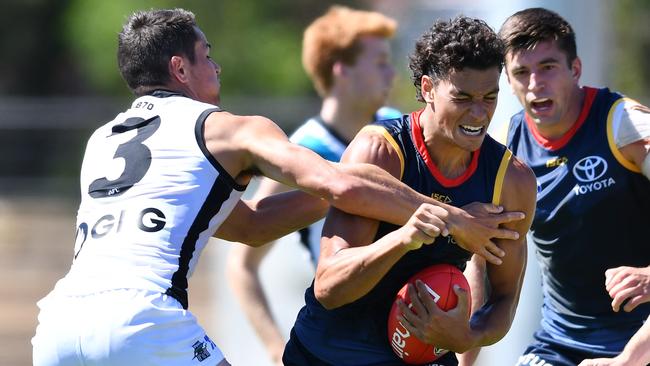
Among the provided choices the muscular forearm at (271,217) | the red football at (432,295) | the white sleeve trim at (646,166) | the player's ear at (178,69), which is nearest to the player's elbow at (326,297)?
the red football at (432,295)

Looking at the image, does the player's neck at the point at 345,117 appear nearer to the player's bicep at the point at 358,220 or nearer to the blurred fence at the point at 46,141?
the player's bicep at the point at 358,220

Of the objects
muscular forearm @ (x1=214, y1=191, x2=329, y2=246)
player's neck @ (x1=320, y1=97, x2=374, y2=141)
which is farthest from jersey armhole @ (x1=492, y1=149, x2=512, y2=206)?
player's neck @ (x1=320, y1=97, x2=374, y2=141)

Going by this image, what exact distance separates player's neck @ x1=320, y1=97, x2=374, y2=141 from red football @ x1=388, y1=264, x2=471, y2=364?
8.74 feet

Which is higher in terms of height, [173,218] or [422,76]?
[422,76]

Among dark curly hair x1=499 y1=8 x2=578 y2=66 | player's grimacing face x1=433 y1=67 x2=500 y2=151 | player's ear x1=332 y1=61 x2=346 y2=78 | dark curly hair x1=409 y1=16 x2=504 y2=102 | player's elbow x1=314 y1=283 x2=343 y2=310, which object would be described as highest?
dark curly hair x1=499 y1=8 x2=578 y2=66

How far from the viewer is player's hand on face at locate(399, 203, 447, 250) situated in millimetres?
4117

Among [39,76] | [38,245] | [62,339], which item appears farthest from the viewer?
[39,76]

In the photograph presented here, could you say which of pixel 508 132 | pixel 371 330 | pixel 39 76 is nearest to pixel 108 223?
pixel 371 330

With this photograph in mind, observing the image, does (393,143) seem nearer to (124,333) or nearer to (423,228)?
(423,228)

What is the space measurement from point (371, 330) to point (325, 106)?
306 cm

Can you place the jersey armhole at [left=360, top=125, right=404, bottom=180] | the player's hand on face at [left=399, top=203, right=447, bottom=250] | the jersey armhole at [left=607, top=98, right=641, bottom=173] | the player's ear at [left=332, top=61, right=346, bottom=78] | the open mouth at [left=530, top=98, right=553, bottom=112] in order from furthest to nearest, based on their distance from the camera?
the player's ear at [left=332, top=61, right=346, bottom=78] → the open mouth at [left=530, top=98, right=553, bottom=112] → the jersey armhole at [left=607, top=98, right=641, bottom=173] → the jersey armhole at [left=360, top=125, right=404, bottom=180] → the player's hand on face at [left=399, top=203, right=447, bottom=250]

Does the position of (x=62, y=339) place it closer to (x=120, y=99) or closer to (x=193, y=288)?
(x=193, y=288)

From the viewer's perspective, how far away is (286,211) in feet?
16.7

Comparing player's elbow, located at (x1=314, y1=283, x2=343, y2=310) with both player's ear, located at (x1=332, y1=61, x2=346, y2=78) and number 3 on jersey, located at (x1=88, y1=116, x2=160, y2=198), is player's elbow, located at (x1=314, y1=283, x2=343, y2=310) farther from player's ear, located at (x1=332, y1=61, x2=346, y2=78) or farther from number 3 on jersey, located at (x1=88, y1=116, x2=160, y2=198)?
player's ear, located at (x1=332, y1=61, x2=346, y2=78)
